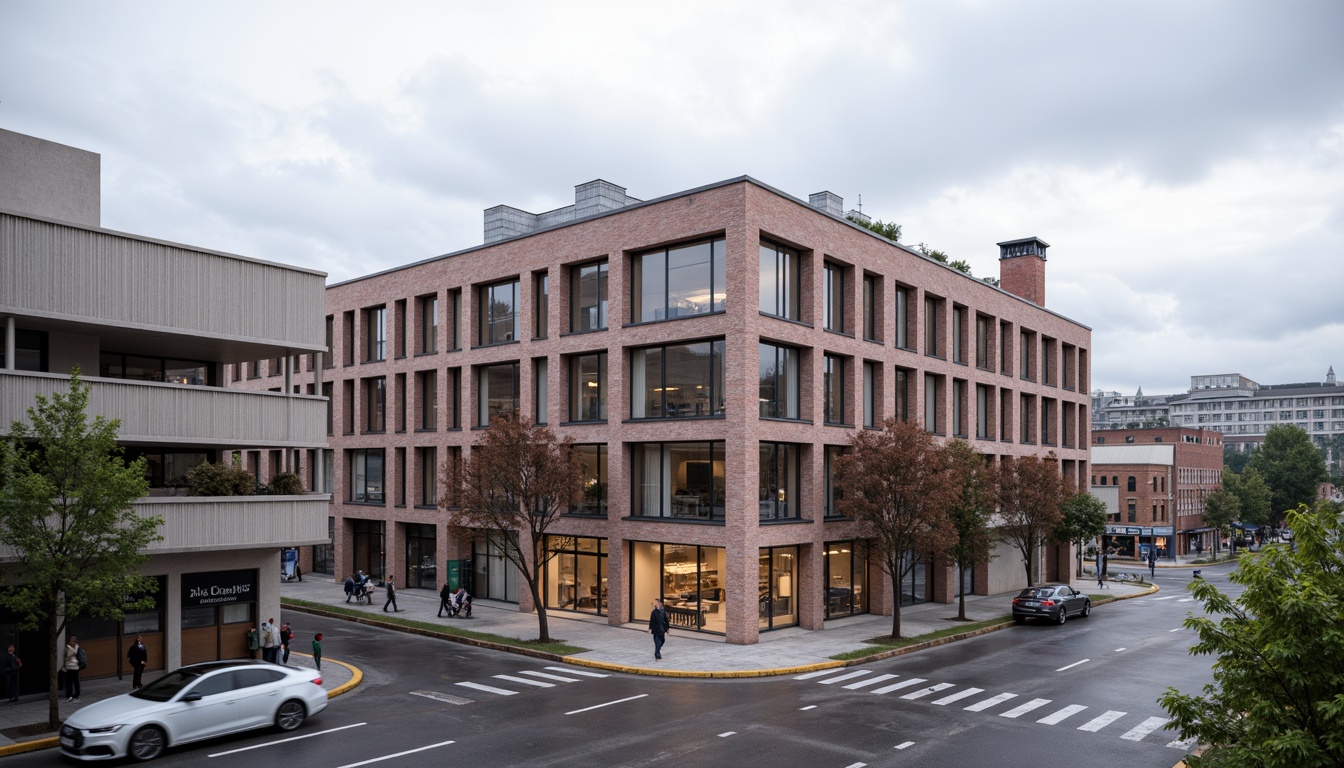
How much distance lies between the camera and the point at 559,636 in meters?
32.1

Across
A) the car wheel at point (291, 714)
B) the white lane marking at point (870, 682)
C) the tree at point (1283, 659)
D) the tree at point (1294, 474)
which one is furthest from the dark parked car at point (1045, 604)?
the tree at point (1294, 474)

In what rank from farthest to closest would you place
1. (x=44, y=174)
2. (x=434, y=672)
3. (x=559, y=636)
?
1. (x=559, y=636)
2. (x=434, y=672)
3. (x=44, y=174)

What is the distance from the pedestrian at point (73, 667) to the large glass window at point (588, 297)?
67.3 ft

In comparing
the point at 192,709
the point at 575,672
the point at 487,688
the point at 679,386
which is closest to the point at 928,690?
the point at 575,672

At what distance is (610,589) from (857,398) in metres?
12.3

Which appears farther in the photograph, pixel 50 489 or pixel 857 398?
pixel 857 398

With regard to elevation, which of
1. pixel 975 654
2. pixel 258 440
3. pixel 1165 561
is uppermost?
pixel 258 440

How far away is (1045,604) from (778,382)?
48.5ft

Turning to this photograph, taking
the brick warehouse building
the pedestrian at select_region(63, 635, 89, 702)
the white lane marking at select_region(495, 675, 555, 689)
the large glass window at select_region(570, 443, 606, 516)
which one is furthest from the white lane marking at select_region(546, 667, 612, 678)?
the pedestrian at select_region(63, 635, 89, 702)

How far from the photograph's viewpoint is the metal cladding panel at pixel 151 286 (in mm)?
21312

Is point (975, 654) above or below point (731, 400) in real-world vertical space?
below

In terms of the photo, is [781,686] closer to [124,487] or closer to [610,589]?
[610,589]

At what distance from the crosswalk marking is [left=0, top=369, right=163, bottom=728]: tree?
1958cm

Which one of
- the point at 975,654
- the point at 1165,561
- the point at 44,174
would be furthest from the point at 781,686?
the point at 1165,561
